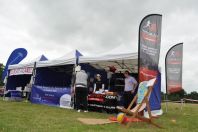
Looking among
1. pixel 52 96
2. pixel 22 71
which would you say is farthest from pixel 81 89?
pixel 22 71

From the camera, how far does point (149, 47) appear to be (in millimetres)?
8773

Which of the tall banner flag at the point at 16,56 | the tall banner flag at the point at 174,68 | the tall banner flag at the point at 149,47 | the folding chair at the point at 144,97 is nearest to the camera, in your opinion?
the folding chair at the point at 144,97

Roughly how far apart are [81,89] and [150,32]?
3.77 metres

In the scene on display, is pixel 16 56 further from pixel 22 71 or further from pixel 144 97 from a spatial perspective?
pixel 144 97

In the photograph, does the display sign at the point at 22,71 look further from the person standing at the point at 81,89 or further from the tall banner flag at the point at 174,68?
the tall banner flag at the point at 174,68

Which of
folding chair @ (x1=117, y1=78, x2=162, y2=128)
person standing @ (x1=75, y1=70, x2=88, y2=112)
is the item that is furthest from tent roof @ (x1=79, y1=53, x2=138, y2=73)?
folding chair @ (x1=117, y1=78, x2=162, y2=128)

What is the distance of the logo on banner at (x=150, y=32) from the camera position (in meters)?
8.79

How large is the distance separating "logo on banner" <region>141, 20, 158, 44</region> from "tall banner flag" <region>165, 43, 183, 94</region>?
4.88m

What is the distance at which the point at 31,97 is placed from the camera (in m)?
15.9

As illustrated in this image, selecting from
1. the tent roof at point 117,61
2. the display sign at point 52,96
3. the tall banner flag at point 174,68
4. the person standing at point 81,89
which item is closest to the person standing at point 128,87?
the tent roof at point 117,61

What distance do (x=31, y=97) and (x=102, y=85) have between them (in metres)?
4.11

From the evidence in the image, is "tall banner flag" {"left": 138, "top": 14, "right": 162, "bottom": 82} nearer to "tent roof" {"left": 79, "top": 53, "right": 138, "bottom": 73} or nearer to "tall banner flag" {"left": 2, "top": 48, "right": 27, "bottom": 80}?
"tent roof" {"left": 79, "top": 53, "right": 138, "bottom": 73}

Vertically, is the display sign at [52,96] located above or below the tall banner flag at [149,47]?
below

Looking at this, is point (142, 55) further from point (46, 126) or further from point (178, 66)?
point (178, 66)
